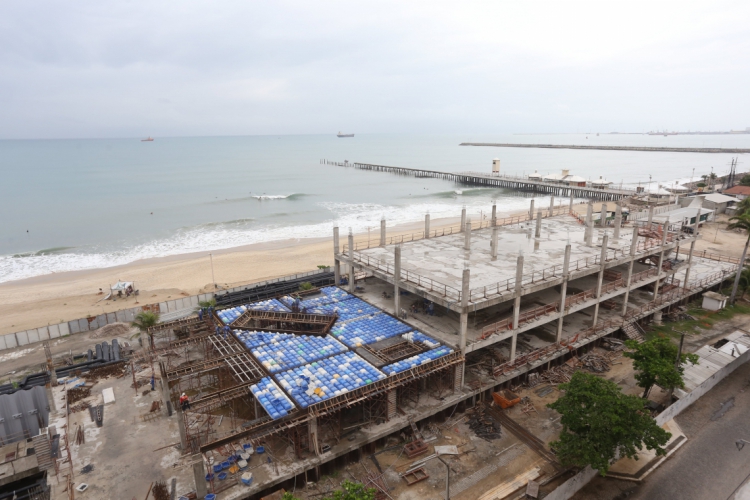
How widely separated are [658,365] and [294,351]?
864 inches

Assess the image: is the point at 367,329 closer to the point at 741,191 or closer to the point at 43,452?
the point at 43,452

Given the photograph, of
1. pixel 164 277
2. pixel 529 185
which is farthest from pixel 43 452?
pixel 529 185

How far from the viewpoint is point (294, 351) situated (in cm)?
2816

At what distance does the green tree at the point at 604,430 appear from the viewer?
19.8 m

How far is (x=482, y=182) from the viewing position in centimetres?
13625

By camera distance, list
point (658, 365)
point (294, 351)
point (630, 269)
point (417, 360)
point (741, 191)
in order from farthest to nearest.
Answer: point (741, 191)
point (630, 269)
point (294, 351)
point (417, 360)
point (658, 365)

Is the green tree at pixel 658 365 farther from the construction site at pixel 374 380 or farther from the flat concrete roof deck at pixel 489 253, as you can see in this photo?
the flat concrete roof deck at pixel 489 253

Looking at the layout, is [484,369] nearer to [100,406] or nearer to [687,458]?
[687,458]

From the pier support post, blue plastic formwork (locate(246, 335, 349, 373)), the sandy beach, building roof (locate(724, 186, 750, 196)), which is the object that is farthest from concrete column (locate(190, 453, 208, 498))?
building roof (locate(724, 186, 750, 196))

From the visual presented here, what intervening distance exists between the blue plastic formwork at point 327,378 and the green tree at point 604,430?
987cm

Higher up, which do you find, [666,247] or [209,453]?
[666,247]

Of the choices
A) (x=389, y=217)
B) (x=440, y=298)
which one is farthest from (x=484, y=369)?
(x=389, y=217)

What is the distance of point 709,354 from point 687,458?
39.7 feet

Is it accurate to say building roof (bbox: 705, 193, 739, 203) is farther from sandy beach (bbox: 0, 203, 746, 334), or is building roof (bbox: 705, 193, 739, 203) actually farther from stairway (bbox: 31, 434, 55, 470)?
stairway (bbox: 31, 434, 55, 470)
